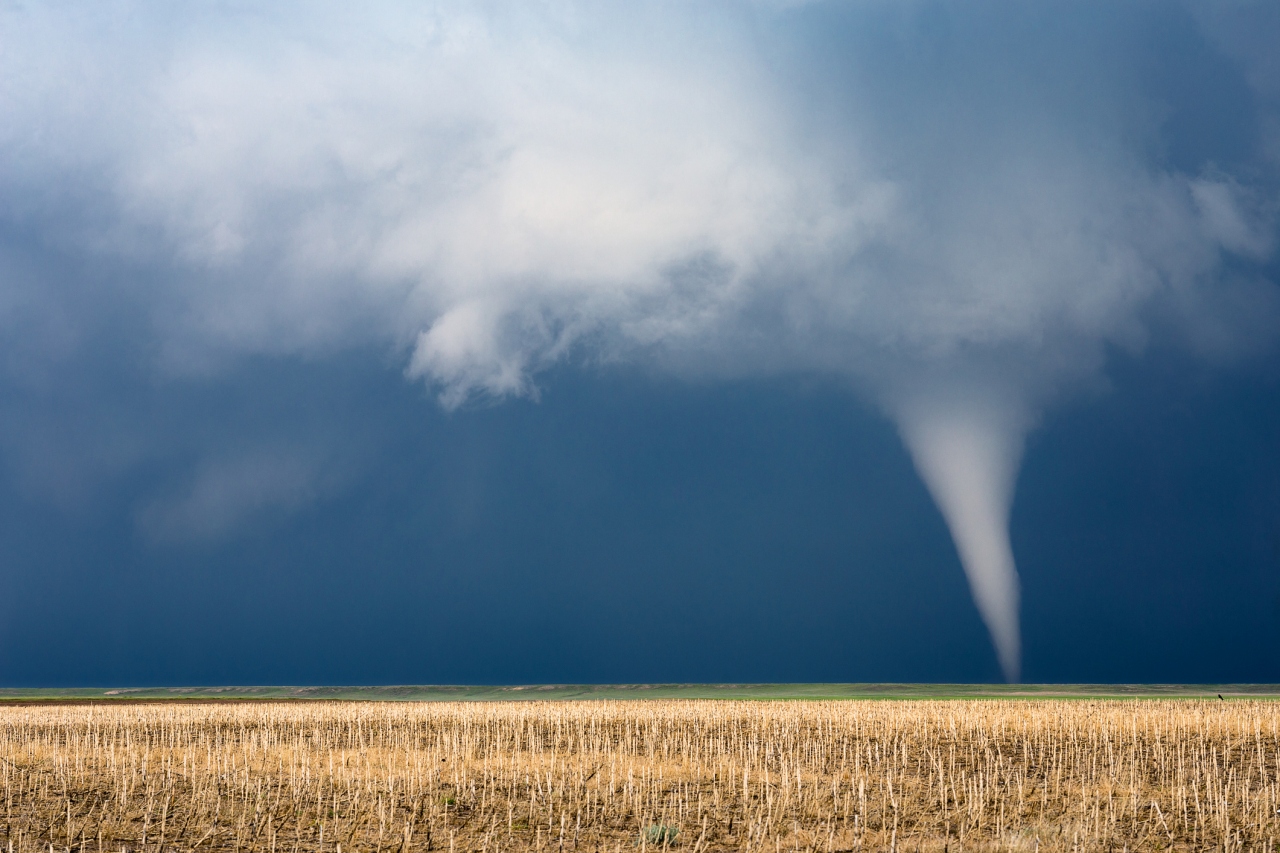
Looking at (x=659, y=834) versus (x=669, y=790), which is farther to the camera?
(x=669, y=790)

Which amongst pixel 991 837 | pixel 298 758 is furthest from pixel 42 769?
pixel 991 837

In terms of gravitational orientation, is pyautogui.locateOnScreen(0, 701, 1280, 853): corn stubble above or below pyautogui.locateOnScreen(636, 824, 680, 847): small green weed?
below

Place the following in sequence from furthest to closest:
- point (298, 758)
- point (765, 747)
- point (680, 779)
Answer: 1. point (765, 747)
2. point (298, 758)
3. point (680, 779)

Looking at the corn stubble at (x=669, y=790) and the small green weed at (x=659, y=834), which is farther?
the corn stubble at (x=669, y=790)

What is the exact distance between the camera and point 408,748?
3591 centimetres

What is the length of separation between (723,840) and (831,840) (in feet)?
6.21

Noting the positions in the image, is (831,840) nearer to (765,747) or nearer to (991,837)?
(991,837)

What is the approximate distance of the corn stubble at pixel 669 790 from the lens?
18547 millimetres

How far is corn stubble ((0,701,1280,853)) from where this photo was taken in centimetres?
1855

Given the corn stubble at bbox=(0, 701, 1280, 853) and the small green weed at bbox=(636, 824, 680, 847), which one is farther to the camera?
the corn stubble at bbox=(0, 701, 1280, 853)

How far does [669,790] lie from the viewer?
24422mm

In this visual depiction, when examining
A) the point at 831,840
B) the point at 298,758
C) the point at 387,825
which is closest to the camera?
the point at 831,840

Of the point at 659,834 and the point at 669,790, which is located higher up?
the point at 659,834

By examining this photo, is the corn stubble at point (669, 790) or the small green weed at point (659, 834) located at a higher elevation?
the small green weed at point (659, 834)
